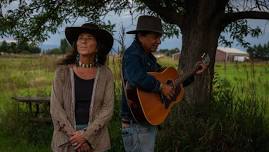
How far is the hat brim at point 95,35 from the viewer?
4035 millimetres

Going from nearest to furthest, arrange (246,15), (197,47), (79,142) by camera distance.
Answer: (79,142) → (246,15) → (197,47)

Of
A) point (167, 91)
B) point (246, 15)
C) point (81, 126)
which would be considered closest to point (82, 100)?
point (81, 126)

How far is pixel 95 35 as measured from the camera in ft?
13.3

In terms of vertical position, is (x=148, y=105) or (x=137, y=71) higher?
(x=137, y=71)

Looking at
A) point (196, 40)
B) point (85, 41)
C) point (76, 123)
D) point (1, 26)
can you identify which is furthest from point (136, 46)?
point (1, 26)

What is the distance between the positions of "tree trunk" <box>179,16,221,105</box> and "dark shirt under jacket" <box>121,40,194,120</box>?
3.16 metres

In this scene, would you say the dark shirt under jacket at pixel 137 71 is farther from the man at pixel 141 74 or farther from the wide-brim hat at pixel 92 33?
the wide-brim hat at pixel 92 33

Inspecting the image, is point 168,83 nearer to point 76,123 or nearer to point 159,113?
point 159,113

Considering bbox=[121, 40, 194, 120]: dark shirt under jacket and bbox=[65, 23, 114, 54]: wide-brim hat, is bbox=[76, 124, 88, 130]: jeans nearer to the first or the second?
bbox=[121, 40, 194, 120]: dark shirt under jacket

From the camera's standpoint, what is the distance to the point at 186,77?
4.68m

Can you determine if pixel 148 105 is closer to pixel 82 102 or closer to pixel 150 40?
pixel 150 40

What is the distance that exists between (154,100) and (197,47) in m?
3.31

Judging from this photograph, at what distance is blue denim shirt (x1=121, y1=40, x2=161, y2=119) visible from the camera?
162 inches

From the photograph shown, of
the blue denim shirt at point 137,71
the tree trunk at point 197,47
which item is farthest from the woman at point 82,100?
the tree trunk at point 197,47
